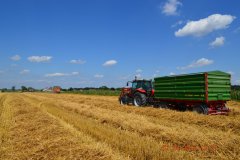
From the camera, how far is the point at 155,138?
8.74 m

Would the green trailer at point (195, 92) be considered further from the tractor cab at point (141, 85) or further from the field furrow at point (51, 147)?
the field furrow at point (51, 147)

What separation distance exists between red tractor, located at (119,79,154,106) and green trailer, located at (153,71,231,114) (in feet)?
8.37

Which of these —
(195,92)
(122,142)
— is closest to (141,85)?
(195,92)

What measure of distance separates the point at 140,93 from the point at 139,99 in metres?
0.41

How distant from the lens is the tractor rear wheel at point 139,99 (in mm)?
18516

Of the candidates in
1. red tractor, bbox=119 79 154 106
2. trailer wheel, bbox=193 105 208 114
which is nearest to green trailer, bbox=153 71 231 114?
trailer wheel, bbox=193 105 208 114

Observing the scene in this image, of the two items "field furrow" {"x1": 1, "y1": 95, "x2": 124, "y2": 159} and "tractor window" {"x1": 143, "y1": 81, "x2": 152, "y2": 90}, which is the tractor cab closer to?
"tractor window" {"x1": 143, "y1": 81, "x2": 152, "y2": 90}

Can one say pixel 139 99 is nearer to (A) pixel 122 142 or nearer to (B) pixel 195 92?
(B) pixel 195 92

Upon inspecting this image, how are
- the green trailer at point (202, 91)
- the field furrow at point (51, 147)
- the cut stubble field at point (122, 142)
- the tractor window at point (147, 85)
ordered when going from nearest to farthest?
the field furrow at point (51, 147)
the cut stubble field at point (122, 142)
the green trailer at point (202, 91)
the tractor window at point (147, 85)

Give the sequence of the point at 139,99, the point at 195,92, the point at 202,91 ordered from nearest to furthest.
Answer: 1. the point at 202,91
2. the point at 195,92
3. the point at 139,99

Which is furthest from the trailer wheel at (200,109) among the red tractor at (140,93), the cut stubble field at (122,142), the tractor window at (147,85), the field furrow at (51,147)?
the field furrow at (51,147)

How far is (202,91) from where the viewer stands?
13766 millimetres

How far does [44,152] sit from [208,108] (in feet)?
30.9

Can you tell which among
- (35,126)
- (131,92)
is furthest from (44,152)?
(131,92)
